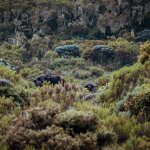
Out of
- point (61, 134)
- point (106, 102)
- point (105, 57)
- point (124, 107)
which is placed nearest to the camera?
point (61, 134)

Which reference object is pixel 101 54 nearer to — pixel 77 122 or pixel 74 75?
pixel 74 75

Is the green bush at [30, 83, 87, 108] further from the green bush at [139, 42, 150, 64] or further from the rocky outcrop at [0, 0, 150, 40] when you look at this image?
the rocky outcrop at [0, 0, 150, 40]

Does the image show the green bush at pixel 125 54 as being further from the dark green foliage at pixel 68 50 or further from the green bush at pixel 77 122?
the green bush at pixel 77 122

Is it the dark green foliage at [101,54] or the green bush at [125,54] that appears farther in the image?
the dark green foliage at [101,54]

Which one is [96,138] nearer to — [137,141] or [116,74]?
[137,141]

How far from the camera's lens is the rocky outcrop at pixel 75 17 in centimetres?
4425

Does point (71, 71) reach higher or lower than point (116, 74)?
lower

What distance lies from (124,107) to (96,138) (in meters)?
2.86

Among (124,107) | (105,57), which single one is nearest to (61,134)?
(124,107)

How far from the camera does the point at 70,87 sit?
56.7ft

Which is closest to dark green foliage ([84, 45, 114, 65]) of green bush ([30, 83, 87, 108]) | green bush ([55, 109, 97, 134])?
green bush ([30, 83, 87, 108])

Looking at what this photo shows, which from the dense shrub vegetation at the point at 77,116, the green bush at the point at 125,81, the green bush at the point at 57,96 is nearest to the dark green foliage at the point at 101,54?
the dense shrub vegetation at the point at 77,116

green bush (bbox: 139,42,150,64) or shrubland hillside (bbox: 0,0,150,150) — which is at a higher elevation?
green bush (bbox: 139,42,150,64)

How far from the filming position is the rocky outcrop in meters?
44.2
